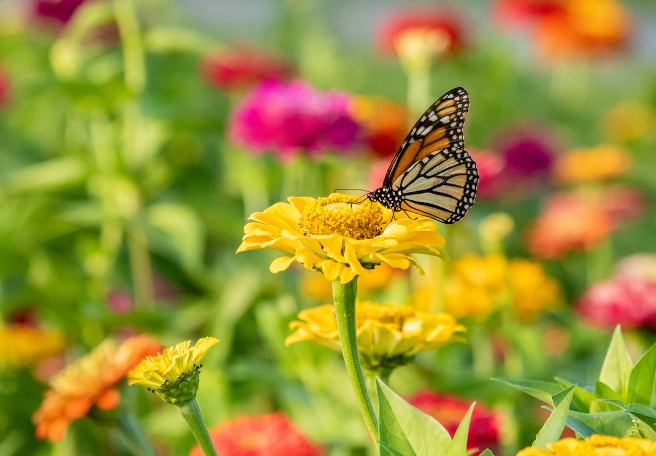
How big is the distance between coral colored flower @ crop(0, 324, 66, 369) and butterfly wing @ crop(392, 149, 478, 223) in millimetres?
719

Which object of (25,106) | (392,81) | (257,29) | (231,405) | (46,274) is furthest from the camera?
(257,29)

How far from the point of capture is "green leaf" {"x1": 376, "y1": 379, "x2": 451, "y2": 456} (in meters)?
0.59

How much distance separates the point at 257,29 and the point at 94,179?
11.4ft

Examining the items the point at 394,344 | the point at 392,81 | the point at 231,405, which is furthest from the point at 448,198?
the point at 392,81

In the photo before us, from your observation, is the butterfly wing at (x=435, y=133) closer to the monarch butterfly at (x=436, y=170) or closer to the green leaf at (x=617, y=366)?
the monarch butterfly at (x=436, y=170)

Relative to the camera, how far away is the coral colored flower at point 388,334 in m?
0.75

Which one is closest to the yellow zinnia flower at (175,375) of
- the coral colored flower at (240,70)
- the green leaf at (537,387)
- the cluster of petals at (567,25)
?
the green leaf at (537,387)

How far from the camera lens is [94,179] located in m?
1.67

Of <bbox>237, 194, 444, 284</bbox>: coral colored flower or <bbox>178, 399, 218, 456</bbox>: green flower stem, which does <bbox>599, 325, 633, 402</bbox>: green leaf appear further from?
<bbox>178, 399, 218, 456</bbox>: green flower stem

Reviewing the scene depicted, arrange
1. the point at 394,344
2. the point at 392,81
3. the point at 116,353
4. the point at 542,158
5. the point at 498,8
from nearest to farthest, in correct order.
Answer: the point at 394,344 → the point at 116,353 → the point at 542,158 → the point at 498,8 → the point at 392,81

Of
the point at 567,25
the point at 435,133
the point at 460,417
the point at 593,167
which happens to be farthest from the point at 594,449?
the point at 567,25

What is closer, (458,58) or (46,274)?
(46,274)

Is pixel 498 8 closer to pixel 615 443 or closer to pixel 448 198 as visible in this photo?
pixel 448 198

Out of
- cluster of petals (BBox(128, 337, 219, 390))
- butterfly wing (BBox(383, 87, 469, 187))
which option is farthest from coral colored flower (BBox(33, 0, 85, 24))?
cluster of petals (BBox(128, 337, 219, 390))
